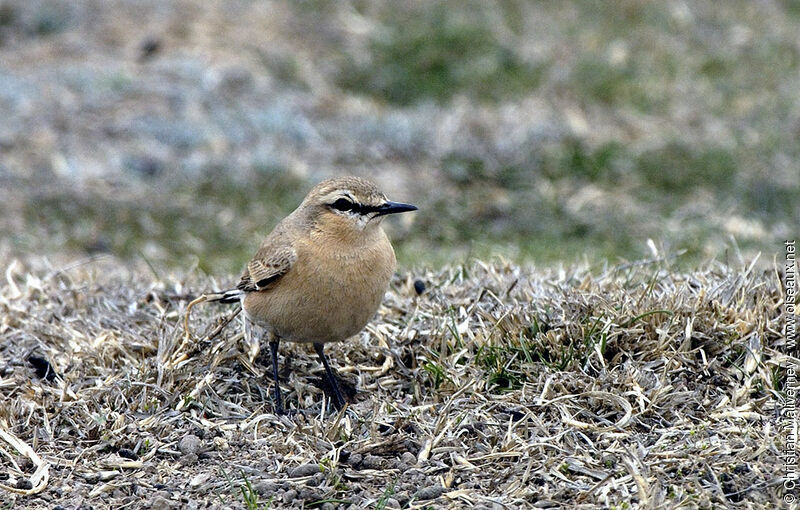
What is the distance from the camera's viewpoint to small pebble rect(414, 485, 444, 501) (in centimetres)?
472

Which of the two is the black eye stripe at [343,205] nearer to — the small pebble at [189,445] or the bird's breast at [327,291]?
the bird's breast at [327,291]

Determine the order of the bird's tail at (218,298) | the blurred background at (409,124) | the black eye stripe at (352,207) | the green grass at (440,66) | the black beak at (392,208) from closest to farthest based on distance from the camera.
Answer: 1. the black beak at (392,208)
2. the black eye stripe at (352,207)
3. the bird's tail at (218,298)
4. the blurred background at (409,124)
5. the green grass at (440,66)

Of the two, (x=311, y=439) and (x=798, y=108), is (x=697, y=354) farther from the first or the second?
(x=798, y=108)

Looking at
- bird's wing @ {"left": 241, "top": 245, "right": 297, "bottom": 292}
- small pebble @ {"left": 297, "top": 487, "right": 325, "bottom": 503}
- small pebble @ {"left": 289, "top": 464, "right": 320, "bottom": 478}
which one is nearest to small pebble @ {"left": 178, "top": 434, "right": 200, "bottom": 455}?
small pebble @ {"left": 289, "top": 464, "right": 320, "bottom": 478}

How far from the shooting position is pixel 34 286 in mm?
6922

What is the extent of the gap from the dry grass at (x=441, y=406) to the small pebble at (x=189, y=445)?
12mm

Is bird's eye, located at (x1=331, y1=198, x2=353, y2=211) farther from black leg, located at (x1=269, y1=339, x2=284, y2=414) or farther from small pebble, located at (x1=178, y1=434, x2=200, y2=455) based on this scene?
small pebble, located at (x1=178, y1=434, x2=200, y2=455)

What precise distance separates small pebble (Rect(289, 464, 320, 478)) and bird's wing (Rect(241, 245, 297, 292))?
1.19 m

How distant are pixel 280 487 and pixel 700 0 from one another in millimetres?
11989

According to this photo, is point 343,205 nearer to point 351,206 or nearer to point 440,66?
point 351,206

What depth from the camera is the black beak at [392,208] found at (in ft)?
18.4

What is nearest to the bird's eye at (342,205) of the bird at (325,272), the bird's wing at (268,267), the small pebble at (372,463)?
the bird at (325,272)

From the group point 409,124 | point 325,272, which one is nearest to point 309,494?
point 325,272

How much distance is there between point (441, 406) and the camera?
539 centimetres
